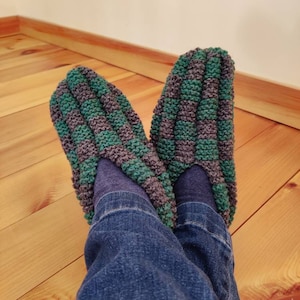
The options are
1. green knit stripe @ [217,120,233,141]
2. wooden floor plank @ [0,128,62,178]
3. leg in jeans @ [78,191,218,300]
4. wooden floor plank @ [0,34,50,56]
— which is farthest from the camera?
→ wooden floor plank @ [0,34,50,56]

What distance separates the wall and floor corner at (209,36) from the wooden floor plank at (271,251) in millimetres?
272

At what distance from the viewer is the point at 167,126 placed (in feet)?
1.94

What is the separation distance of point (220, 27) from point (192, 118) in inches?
14.1

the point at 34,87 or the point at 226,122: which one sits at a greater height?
the point at 226,122

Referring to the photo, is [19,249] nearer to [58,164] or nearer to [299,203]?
[58,164]

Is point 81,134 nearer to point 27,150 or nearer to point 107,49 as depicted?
point 27,150

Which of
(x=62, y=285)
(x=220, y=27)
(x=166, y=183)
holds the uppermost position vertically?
(x=220, y=27)

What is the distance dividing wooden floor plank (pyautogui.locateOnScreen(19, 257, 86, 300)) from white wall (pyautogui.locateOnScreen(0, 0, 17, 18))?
4.35 ft

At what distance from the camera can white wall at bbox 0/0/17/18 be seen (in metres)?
1.52

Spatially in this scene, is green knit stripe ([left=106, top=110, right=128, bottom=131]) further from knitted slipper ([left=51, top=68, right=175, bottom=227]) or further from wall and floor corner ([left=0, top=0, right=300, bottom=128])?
Answer: wall and floor corner ([left=0, top=0, right=300, bottom=128])

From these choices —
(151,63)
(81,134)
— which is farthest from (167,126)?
(151,63)

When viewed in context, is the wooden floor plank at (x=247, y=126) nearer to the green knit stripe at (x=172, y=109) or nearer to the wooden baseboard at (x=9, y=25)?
the green knit stripe at (x=172, y=109)

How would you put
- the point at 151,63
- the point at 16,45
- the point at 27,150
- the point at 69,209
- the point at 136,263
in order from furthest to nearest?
the point at 16,45 < the point at 151,63 < the point at 27,150 < the point at 69,209 < the point at 136,263

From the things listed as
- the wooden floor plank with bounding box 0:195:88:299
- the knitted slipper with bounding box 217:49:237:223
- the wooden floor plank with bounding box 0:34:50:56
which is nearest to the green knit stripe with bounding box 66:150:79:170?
the wooden floor plank with bounding box 0:195:88:299
